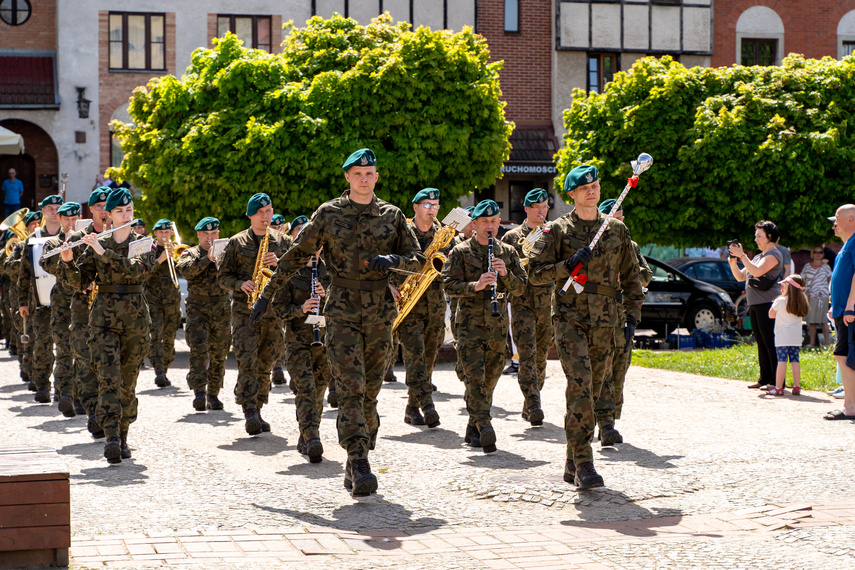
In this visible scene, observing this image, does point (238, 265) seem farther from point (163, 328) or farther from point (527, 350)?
point (163, 328)

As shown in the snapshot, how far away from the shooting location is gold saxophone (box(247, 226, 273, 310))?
10.2 metres

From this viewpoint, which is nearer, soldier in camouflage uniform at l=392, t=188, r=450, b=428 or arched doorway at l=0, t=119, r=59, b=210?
soldier in camouflage uniform at l=392, t=188, r=450, b=428

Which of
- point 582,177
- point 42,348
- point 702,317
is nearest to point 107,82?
point 702,317

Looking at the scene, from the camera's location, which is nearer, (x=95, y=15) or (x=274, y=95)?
(x=274, y=95)

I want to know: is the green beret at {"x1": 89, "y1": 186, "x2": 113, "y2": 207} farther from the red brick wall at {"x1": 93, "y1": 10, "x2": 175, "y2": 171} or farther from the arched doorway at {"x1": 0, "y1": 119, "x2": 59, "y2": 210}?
the arched doorway at {"x1": 0, "y1": 119, "x2": 59, "y2": 210}

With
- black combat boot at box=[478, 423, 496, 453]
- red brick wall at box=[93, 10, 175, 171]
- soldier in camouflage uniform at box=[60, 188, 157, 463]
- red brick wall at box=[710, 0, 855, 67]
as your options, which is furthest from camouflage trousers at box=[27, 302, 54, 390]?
red brick wall at box=[710, 0, 855, 67]

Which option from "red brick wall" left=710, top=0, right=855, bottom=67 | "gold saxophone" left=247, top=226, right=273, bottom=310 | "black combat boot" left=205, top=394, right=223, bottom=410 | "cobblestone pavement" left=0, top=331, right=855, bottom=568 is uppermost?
"red brick wall" left=710, top=0, right=855, bottom=67

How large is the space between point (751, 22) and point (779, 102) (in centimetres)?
1531

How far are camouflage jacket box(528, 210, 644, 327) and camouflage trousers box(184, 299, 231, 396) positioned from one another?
5.04 metres

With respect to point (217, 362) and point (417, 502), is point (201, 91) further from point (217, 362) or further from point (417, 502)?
point (417, 502)

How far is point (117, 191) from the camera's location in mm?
9172

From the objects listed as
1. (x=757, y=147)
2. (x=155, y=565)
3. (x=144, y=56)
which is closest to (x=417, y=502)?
(x=155, y=565)

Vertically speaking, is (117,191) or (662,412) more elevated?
(117,191)

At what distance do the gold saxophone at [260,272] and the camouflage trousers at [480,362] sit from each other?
1888 millimetres
